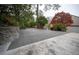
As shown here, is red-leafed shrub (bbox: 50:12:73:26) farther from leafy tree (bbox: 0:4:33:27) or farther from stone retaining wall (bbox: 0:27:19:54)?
stone retaining wall (bbox: 0:27:19:54)

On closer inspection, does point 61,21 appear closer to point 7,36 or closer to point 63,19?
point 63,19

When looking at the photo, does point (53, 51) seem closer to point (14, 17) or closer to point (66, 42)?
point (66, 42)

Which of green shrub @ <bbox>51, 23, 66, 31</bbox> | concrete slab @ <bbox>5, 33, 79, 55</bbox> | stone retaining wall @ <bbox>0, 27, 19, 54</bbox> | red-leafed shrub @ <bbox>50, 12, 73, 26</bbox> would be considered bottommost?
concrete slab @ <bbox>5, 33, 79, 55</bbox>

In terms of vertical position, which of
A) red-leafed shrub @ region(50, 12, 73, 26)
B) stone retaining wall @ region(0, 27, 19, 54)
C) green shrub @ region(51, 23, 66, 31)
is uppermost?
red-leafed shrub @ region(50, 12, 73, 26)

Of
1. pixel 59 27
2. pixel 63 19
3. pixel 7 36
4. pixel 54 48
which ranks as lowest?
pixel 54 48

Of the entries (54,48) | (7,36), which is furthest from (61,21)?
(7,36)

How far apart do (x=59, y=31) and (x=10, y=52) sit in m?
0.73

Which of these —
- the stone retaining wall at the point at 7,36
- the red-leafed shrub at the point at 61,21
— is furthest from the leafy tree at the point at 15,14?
the red-leafed shrub at the point at 61,21

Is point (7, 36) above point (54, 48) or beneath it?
above

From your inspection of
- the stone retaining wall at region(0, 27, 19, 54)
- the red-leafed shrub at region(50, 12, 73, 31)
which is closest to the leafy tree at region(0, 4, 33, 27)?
the stone retaining wall at region(0, 27, 19, 54)

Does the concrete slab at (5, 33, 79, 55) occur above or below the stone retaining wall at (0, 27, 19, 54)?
below

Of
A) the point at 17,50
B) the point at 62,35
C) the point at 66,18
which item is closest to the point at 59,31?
the point at 62,35

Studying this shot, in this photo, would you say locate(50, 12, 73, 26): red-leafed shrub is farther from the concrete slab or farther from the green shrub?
the concrete slab

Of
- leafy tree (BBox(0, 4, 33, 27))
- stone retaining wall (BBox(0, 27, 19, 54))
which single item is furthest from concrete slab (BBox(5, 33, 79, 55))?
leafy tree (BBox(0, 4, 33, 27))
